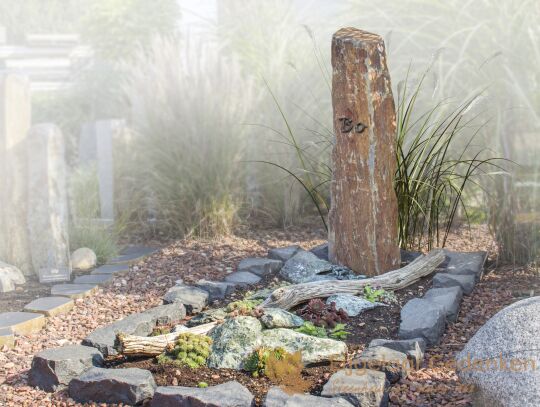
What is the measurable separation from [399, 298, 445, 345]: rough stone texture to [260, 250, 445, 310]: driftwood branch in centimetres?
35

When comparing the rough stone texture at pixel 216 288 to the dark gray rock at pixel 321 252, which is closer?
the rough stone texture at pixel 216 288

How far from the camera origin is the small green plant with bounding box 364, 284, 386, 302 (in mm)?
3526

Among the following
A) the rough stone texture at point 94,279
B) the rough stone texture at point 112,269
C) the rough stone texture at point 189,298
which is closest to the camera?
the rough stone texture at point 189,298

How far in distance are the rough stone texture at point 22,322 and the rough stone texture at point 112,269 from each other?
2.94 feet

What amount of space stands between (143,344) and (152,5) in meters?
11.5

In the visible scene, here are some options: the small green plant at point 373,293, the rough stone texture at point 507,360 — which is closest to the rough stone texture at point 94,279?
the small green plant at point 373,293

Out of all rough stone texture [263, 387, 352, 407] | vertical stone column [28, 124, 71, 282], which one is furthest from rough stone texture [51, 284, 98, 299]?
rough stone texture [263, 387, 352, 407]

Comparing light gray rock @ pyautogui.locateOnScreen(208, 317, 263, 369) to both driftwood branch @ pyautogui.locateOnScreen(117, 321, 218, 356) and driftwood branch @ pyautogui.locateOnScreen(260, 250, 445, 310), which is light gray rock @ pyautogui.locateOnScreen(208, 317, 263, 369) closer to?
driftwood branch @ pyautogui.locateOnScreen(117, 321, 218, 356)

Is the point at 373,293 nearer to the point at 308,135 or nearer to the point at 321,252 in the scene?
the point at 321,252

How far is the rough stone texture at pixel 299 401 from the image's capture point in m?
2.35

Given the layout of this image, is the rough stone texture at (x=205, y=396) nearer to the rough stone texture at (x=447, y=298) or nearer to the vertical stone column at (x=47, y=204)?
the rough stone texture at (x=447, y=298)

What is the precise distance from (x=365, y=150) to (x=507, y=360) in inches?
67.1

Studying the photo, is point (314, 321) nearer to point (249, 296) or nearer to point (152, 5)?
point (249, 296)

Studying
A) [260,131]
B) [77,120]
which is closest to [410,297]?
[260,131]
